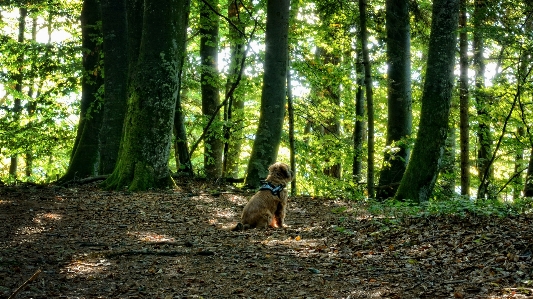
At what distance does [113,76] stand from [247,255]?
8484 millimetres

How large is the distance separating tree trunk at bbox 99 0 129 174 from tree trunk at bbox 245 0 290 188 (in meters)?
3.93

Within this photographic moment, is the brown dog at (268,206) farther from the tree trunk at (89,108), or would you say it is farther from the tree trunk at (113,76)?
the tree trunk at (89,108)

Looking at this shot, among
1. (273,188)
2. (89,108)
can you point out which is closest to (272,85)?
(273,188)

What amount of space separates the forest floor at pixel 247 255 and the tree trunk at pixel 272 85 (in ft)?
11.5

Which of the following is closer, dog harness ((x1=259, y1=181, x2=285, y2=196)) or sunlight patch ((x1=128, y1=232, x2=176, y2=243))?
sunlight patch ((x1=128, y1=232, x2=176, y2=243))

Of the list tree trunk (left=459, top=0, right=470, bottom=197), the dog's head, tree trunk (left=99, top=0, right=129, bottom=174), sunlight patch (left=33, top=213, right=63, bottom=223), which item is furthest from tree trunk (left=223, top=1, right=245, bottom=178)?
sunlight patch (left=33, top=213, right=63, bottom=223)

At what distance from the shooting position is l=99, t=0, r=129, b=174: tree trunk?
1325 centimetres

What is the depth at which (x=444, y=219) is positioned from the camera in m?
7.73

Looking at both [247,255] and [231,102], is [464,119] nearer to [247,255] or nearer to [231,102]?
[231,102]

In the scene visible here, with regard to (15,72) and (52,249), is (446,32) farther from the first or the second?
(15,72)

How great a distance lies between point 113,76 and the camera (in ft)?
43.5

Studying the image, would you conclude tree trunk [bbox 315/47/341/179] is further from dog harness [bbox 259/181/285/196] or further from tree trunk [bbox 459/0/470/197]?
dog harness [bbox 259/181/285/196]

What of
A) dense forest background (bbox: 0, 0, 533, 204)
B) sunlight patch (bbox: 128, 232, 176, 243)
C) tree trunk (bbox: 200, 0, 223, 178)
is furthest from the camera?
tree trunk (bbox: 200, 0, 223, 178)

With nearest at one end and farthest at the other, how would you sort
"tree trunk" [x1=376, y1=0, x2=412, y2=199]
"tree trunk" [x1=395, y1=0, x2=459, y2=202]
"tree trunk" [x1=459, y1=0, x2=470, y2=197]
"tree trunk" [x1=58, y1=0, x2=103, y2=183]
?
"tree trunk" [x1=395, y1=0, x2=459, y2=202] → "tree trunk" [x1=459, y1=0, x2=470, y2=197] → "tree trunk" [x1=58, y1=0, x2=103, y2=183] → "tree trunk" [x1=376, y1=0, x2=412, y2=199]
